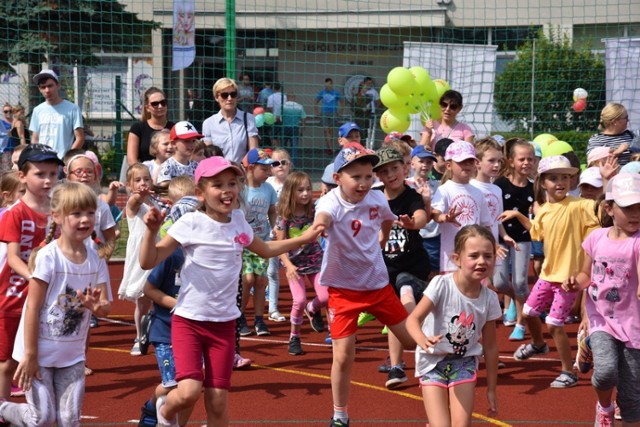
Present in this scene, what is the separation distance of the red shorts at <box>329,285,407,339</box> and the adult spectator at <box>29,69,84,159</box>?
16.0ft

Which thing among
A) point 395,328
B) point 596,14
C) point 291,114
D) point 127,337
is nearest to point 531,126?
point 596,14

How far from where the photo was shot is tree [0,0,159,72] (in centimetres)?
1858

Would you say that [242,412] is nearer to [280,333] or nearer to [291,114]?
[280,333]

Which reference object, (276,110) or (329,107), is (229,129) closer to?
(276,110)

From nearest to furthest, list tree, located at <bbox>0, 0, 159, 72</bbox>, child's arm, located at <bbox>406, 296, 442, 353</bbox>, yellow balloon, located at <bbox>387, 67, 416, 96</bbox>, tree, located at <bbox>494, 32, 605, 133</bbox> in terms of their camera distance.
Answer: child's arm, located at <bbox>406, 296, 442, 353</bbox>, yellow balloon, located at <bbox>387, 67, 416, 96</bbox>, tree, located at <bbox>494, 32, 605, 133</bbox>, tree, located at <bbox>0, 0, 159, 72</bbox>

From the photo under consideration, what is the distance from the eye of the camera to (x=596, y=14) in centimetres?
1981

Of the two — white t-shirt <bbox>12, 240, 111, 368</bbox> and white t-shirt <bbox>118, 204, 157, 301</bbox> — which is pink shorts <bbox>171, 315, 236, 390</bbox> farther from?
white t-shirt <bbox>118, 204, 157, 301</bbox>

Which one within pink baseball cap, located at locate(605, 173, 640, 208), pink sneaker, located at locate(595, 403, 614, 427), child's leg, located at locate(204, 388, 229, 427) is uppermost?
pink baseball cap, located at locate(605, 173, 640, 208)

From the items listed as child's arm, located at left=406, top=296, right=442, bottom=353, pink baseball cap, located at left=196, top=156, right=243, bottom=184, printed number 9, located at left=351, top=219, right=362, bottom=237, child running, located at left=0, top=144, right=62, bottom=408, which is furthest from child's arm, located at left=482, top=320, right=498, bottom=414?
child running, located at left=0, top=144, right=62, bottom=408

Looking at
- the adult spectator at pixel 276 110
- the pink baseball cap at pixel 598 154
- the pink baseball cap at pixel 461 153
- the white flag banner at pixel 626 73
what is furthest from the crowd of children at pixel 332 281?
the adult spectator at pixel 276 110

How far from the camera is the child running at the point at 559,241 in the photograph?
7.73m

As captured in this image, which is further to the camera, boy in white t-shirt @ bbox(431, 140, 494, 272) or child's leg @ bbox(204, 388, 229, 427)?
boy in white t-shirt @ bbox(431, 140, 494, 272)

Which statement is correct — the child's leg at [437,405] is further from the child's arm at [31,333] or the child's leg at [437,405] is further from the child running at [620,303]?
the child's arm at [31,333]

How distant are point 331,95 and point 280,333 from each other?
11.8 metres
